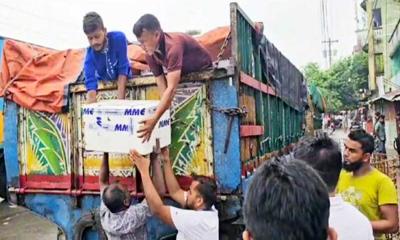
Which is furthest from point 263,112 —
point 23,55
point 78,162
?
point 23,55

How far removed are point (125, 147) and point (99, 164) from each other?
73 centimetres

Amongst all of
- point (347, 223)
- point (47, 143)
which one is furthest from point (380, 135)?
point (347, 223)

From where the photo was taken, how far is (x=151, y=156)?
302 cm

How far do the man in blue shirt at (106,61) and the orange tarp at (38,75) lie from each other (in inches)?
11.2

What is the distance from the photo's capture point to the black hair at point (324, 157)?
1989mm

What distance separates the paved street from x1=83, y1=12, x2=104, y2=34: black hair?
3819 mm

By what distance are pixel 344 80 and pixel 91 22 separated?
1475 inches

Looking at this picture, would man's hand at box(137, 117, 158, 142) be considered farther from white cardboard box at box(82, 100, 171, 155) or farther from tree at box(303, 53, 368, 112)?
tree at box(303, 53, 368, 112)

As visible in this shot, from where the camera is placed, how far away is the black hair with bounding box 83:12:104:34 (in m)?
3.22

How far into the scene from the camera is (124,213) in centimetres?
297

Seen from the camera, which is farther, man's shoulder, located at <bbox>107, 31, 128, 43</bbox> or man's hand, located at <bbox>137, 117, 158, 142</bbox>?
man's shoulder, located at <bbox>107, 31, 128, 43</bbox>

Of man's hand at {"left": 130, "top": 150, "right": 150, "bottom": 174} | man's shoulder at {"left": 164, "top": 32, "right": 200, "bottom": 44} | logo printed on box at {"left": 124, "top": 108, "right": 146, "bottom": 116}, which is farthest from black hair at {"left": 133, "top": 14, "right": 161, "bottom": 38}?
man's hand at {"left": 130, "top": 150, "right": 150, "bottom": 174}

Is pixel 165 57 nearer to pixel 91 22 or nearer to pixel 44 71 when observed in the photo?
pixel 91 22

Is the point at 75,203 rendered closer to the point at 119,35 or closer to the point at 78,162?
the point at 78,162
